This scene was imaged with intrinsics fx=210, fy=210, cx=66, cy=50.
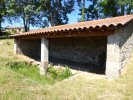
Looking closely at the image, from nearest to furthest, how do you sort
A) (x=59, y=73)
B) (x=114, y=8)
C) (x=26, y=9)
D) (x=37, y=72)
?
(x=59, y=73) → (x=37, y=72) → (x=114, y=8) → (x=26, y=9)

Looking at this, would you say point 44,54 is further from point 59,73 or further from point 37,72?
point 59,73

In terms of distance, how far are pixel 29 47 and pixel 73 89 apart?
1105 cm

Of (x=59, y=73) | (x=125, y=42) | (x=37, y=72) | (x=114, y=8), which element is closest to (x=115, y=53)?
(x=125, y=42)

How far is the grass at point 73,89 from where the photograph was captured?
6.59 metres

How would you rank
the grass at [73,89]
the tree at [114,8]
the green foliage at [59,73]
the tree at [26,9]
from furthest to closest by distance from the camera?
the tree at [26,9], the tree at [114,8], the green foliage at [59,73], the grass at [73,89]

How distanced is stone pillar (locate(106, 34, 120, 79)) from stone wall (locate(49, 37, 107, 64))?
11.8 ft

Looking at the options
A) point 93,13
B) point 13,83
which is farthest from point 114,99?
point 93,13

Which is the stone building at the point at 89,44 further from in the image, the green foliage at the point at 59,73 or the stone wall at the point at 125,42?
the green foliage at the point at 59,73

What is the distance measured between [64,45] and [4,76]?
666 cm

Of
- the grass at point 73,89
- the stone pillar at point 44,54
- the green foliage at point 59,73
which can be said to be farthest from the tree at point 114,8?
the grass at point 73,89

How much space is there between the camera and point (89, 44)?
1297cm

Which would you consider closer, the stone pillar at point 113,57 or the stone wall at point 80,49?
the stone pillar at point 113,57

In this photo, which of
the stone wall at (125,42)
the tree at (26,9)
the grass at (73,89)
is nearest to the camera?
the grass at (73,89)

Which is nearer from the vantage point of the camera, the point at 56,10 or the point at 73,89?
the point at 73,89
